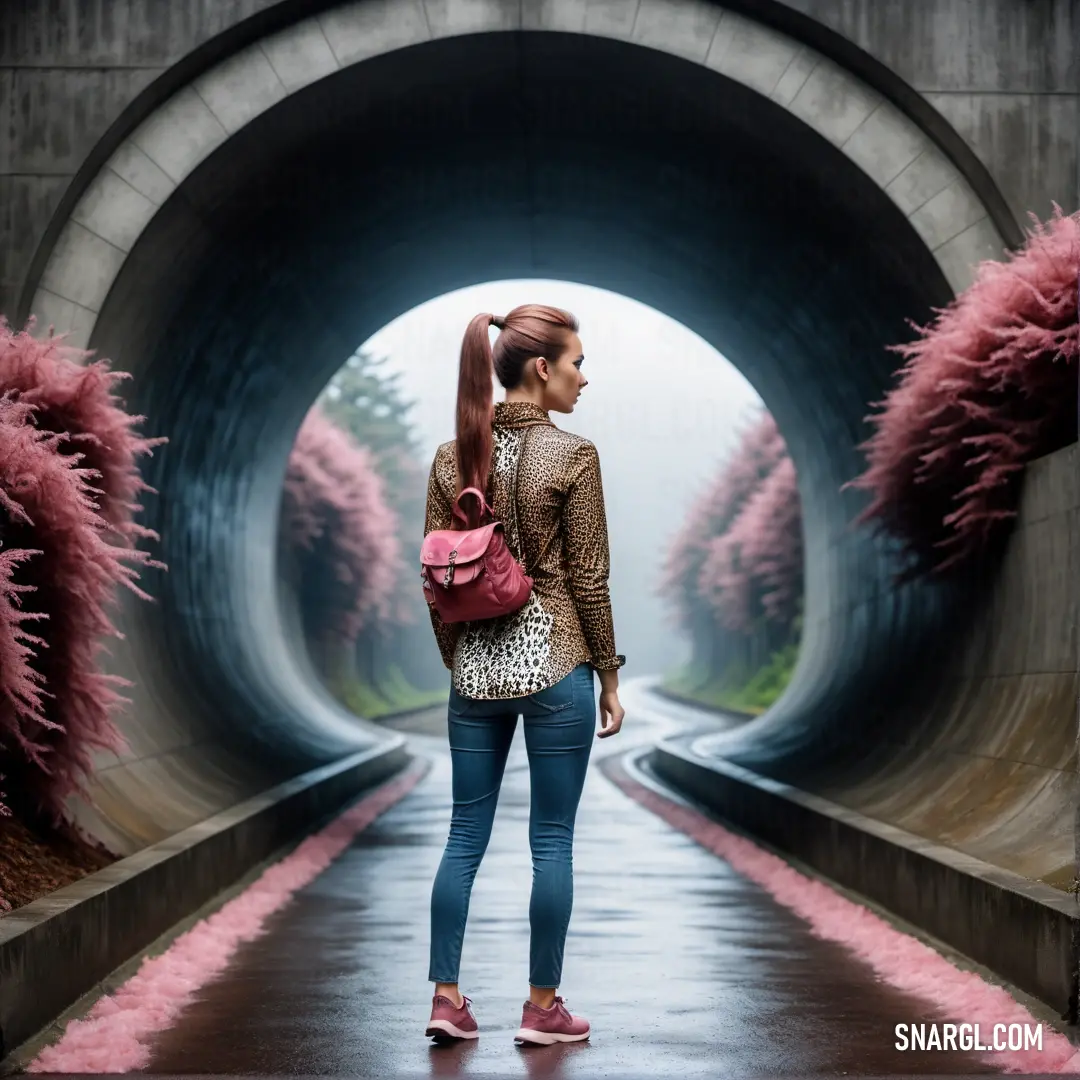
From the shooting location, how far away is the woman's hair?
17.6ft

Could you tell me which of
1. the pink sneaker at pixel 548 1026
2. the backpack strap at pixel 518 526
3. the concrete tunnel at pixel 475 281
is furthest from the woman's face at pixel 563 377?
the concrete tunnel at pixel 475 281

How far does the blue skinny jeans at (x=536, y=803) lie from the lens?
5.28 meters

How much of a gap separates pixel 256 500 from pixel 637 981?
13213 mm

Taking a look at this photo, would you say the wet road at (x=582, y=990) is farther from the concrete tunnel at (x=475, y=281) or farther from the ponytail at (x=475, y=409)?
the ponytail at (x=475, y=409)

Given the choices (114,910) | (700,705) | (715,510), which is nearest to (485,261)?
(114,910)

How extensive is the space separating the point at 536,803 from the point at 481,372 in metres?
1.30

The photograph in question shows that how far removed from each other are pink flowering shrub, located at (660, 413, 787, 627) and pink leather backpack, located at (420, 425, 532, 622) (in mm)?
33319

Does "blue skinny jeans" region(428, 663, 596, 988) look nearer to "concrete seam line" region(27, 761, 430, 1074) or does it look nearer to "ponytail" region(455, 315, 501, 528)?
"ponytail" region(455, 315, 501, 528)

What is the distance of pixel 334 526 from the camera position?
109 feet

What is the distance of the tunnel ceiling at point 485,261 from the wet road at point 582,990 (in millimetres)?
3735

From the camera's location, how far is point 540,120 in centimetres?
1250

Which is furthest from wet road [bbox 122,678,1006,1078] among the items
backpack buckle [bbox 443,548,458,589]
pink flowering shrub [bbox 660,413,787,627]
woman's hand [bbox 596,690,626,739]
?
pink flowering shrub [bbox 660,413,787,627]

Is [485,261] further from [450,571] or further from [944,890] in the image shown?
[450,571]

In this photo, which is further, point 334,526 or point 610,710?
point 334,526
